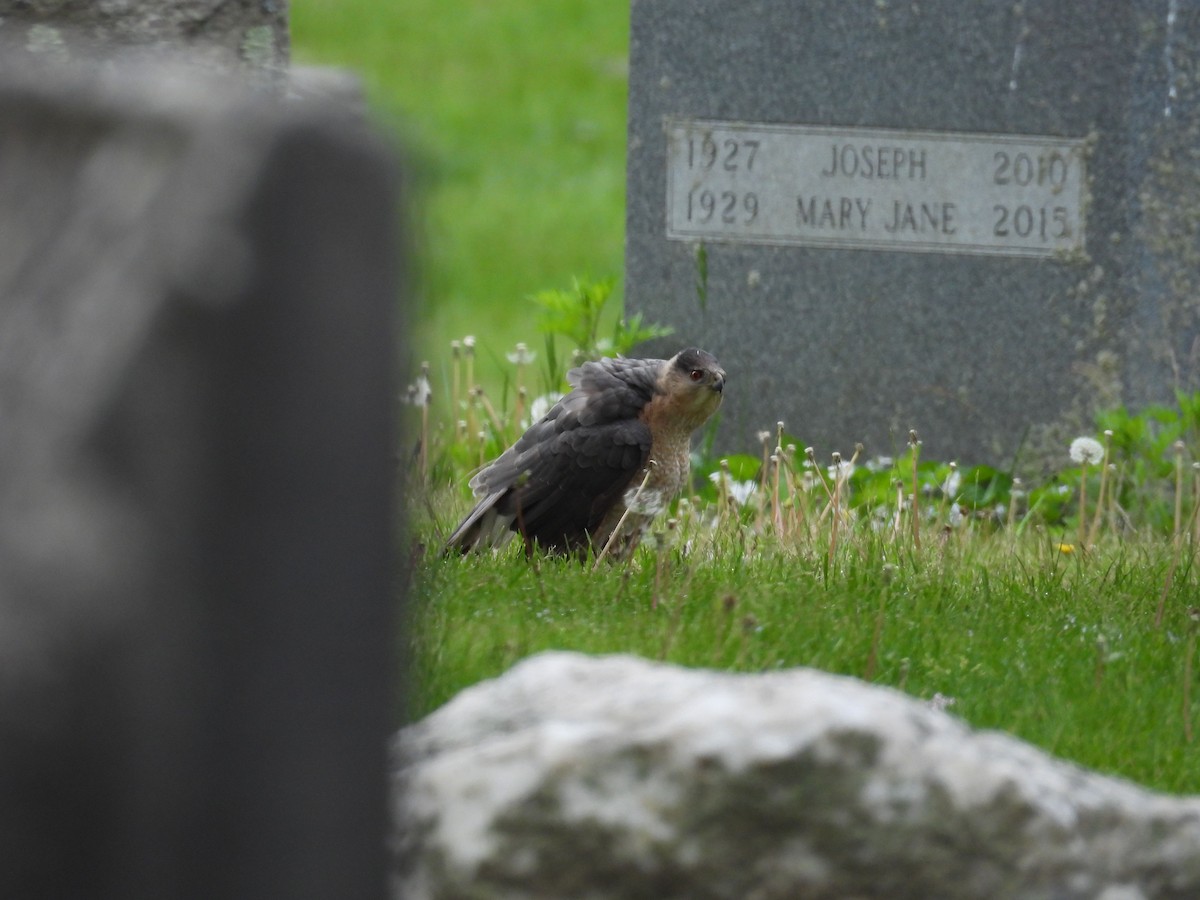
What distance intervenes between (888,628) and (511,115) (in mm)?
14938

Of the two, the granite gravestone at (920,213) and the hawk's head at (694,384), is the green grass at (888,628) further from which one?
the granite gravestone at (920,213)

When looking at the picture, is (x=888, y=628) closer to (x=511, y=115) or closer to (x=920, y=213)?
(x=920, y=213)

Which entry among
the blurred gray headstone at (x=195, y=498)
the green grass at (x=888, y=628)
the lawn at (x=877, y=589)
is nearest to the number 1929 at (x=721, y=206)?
the lawn at (x=877, y=589)

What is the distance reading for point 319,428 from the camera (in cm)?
131

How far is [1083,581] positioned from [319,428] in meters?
3.14

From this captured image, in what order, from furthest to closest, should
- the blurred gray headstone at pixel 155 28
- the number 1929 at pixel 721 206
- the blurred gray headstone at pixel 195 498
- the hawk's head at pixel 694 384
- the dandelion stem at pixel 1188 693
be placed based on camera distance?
the number 1929 at pixel 721 206 → the hawk's head at pixel 694 384 → the blurred gray headstone at pixel 155 28 → the dandelion stem at pixel 1188 693 → the blurred gray headstone at pixel 195 498

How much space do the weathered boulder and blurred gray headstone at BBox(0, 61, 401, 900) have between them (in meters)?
0.45

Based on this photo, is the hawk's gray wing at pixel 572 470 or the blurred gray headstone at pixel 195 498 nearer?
the blurred gray headstone at pixel 195 498

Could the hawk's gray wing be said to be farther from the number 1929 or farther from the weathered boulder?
the weathered boulder

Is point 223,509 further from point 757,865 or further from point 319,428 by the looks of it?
point 757,865

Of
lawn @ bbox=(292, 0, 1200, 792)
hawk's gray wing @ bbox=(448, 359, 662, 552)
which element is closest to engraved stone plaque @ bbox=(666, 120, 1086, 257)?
lawn @ bbox=(292, 0, 1200, 792)

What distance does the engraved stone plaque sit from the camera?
21.1ft

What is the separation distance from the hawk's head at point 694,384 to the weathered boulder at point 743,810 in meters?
2.38

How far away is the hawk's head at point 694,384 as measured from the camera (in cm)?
429
